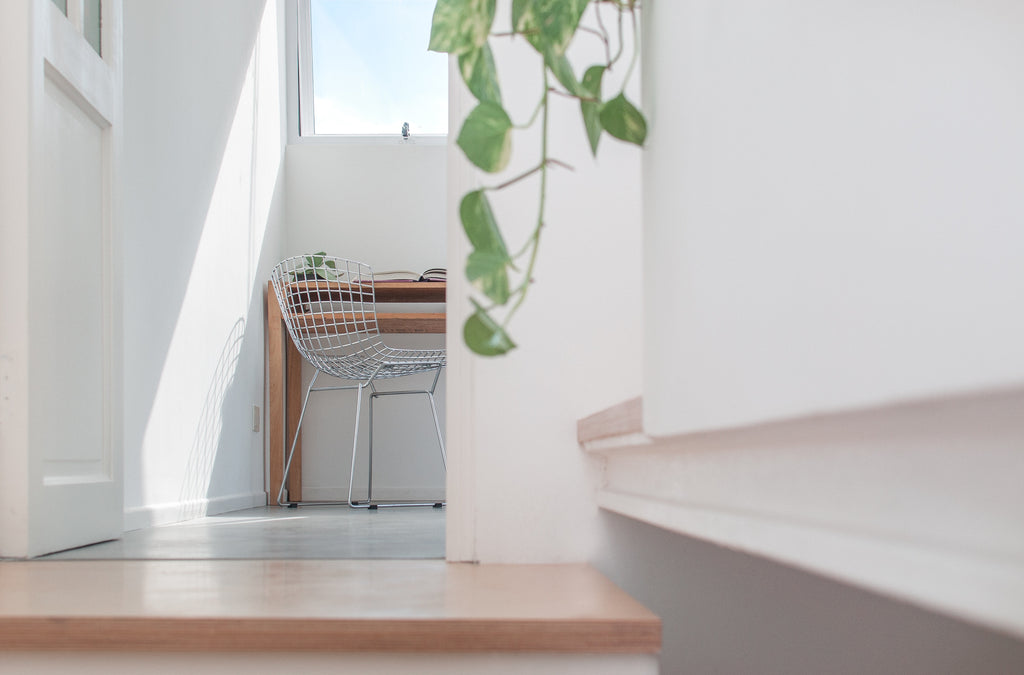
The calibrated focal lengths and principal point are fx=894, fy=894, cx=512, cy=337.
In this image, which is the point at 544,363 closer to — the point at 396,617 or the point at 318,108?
the point at 396,617

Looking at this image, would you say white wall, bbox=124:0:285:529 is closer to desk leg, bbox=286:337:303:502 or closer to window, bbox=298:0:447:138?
desk leg, bbox=286:337:303:502

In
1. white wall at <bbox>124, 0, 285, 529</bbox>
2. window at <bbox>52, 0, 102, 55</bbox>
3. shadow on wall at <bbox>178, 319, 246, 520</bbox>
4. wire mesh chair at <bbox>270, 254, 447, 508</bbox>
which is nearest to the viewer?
window at <bbox>52, 0, 102, 55</bbox>

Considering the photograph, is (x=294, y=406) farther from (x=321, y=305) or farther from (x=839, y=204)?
(x=839, y=204)

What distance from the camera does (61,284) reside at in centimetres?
170

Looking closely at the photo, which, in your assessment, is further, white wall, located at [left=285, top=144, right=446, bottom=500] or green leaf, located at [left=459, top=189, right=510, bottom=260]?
white wall, located at [left=285, top=144, right=446, bottom=500]

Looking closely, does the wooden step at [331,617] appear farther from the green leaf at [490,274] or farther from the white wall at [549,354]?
the green leaf at [490,274]

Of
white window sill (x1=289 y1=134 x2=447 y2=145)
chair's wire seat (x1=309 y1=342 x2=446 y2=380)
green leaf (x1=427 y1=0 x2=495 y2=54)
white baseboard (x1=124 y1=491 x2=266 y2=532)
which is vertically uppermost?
white window sill (x1=289 y1=134 x2=447 y2=145)

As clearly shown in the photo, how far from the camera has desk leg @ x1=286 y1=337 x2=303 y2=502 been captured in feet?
12.6

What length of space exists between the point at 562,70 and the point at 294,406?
348 centimetres

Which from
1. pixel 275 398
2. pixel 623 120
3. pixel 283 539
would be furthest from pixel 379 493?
pixel 623 120

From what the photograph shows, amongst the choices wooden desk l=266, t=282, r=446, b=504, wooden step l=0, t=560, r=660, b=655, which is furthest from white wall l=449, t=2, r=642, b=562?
Result: wooden desk l=266, t=282, r=446, b=504

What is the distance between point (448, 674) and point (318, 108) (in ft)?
13.6

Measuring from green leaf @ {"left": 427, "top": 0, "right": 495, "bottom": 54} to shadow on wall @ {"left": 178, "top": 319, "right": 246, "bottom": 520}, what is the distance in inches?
91.0

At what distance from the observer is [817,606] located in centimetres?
129
